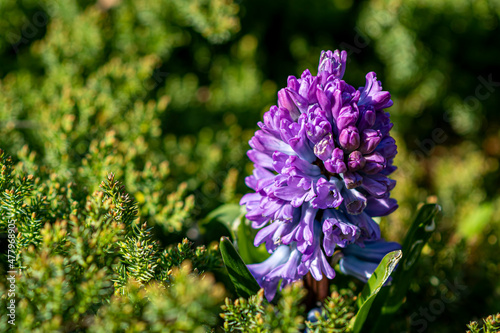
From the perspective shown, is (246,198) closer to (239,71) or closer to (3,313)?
(3,313)

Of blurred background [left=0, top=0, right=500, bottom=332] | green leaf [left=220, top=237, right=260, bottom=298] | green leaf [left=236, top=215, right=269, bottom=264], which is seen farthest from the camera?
blurred background [left=0, top=0, right=500, bottom=332]

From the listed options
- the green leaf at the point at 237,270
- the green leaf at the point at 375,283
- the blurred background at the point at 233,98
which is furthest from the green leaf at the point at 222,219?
the green leaf at the point at 375,283

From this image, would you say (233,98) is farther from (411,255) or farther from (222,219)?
(411,255)

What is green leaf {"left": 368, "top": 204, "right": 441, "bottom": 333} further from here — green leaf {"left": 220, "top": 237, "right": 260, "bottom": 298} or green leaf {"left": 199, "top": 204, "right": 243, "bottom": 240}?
green leaf {"left": 199, "top": 204, "right": 243, "bottom": 240}

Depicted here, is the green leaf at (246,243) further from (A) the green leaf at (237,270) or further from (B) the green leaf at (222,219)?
(A) the green leaf at (237,270)

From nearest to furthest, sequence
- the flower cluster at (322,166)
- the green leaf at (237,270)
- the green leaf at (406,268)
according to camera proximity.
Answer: the flower cluster at (322,166) < the green leaf at (237,270) < the green leaf at (406,268)

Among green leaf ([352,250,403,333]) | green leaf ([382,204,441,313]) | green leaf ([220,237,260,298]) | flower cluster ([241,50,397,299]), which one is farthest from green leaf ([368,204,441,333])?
green leaf ([220,237,260,298])
